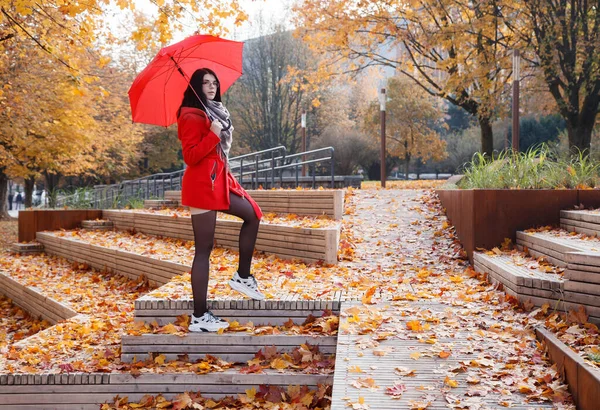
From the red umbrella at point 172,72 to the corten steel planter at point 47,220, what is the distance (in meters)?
10.8

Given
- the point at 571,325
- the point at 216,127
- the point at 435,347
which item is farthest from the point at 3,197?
the point at 571,325

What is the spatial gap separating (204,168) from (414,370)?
210cm

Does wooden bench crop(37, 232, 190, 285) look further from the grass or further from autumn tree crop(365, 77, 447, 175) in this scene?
autumn tree crop(365, 77, 447, 175)

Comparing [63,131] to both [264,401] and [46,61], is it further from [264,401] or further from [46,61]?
[264,401]

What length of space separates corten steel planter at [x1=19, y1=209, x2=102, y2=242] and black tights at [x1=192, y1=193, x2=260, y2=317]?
36.4 ft

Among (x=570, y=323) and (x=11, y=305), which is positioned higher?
(x=570, y=323)

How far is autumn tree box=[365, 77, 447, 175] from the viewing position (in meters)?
32.7

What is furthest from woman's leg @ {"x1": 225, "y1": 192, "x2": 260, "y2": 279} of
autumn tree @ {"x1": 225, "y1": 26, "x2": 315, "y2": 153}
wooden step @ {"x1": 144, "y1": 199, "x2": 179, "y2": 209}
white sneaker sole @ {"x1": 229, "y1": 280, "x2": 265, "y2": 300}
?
autumn tree @ {"x1": 225, "y1": 26, "x2": 315, "y2": 153}

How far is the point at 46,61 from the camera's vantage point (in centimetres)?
1644

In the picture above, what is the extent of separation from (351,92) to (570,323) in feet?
124

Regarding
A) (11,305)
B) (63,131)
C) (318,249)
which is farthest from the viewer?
(63,131)

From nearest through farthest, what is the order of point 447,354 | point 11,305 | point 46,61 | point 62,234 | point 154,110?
point 447,354 < point 154,110 < point 11,305 < point 62,234 < point 46,61

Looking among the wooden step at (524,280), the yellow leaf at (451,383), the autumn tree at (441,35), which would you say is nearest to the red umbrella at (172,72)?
the yellow leaf at (451,383)

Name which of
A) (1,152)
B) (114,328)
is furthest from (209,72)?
(1,152)
